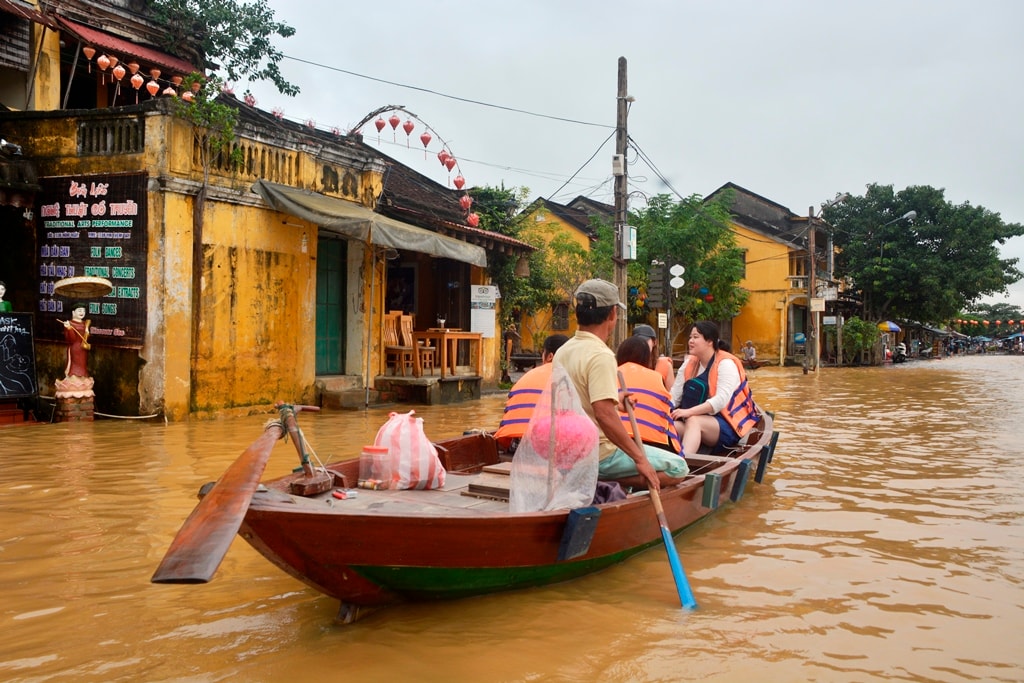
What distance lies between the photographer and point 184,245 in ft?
32.9

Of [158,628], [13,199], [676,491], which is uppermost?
[13,199]

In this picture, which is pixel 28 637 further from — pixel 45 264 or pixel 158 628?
pixel 45 264

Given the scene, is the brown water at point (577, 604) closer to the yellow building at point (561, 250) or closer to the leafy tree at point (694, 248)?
the yellow building at point (561, 250)

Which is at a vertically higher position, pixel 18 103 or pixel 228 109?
pixel 18 103

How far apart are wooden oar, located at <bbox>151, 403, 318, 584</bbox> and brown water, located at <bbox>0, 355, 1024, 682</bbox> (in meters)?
0.81

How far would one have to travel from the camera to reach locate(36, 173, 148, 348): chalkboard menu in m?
9.93

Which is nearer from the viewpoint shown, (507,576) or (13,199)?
(507,576)

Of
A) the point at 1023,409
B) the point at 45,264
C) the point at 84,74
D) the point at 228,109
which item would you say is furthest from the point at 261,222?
the point at 1023,409

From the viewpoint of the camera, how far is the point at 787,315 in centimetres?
3531

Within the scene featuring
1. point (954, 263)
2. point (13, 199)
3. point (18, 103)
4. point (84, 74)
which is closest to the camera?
point (13, 199)

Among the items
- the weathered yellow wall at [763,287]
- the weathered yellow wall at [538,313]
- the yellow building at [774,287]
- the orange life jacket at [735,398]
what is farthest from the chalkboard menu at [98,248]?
the weathered yellow wall at [763,287]

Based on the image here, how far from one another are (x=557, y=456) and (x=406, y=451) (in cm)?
112

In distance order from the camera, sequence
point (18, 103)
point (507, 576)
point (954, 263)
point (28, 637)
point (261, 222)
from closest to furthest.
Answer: point (28, 637) → point (507, 576) → point (261, 222) → point (18, 103) → point (954, 263)

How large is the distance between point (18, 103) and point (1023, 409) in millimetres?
18090
